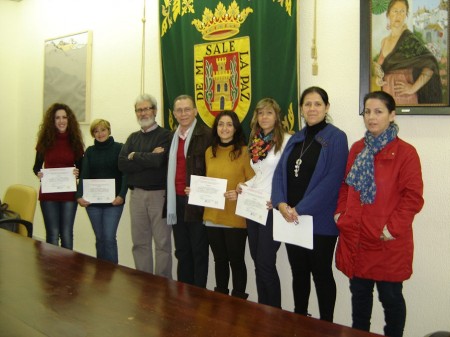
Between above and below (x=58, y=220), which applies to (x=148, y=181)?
above

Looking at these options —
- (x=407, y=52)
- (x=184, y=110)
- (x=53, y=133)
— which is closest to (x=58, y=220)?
(x=53, y=133)

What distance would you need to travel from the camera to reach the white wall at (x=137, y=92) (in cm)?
253

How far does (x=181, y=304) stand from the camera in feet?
4.80

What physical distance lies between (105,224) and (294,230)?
5.75 ft

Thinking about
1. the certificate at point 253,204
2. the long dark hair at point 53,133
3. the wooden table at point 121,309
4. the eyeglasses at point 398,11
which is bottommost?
the wooden table at point 121,309

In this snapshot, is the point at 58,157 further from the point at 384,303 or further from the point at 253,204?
the point at 384,303

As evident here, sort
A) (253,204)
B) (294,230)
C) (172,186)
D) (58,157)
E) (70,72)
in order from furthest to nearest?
(70,72)
(58,157)
(172,186)
(253,204)
(294,230)

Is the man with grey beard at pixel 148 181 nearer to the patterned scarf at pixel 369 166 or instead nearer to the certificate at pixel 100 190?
the certificate at pixel 100 190

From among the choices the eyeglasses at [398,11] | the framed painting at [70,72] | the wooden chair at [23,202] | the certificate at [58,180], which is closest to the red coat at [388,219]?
the eyeglasses at [398,11]

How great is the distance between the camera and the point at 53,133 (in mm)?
3631

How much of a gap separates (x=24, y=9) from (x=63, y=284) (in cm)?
476

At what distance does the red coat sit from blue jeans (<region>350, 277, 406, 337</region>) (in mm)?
75

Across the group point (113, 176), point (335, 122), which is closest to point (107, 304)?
point (335, 122)

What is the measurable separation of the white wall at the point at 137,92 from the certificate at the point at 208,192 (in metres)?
0.70
